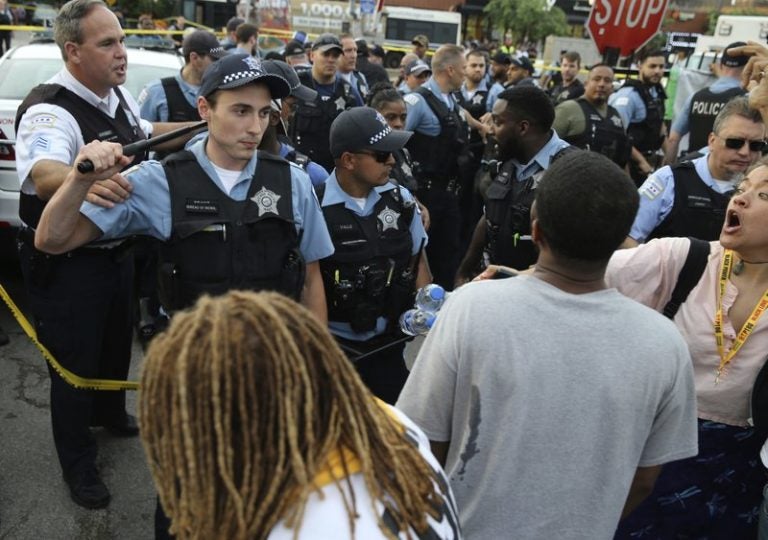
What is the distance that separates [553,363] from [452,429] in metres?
0.32

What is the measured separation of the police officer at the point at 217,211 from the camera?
2330mm

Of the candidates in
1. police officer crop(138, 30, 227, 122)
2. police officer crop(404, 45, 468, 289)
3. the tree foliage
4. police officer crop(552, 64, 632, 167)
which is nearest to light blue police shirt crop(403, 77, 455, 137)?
police officer crop(404, 45, 468, 289)

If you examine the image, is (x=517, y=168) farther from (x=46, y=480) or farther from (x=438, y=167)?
(x=46, y=480)

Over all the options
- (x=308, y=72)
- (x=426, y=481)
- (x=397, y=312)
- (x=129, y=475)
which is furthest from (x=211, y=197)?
(x=308, y=72)

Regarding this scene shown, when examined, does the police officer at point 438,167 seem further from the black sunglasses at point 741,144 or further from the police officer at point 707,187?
the black sunglasses at point 741,144

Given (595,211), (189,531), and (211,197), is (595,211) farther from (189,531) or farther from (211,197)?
(211,197)

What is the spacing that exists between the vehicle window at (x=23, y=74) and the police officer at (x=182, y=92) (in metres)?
1.17

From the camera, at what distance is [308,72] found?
6613 millimetres

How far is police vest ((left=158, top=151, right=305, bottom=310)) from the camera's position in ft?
7.73

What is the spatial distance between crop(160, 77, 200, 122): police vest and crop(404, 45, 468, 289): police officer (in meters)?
1.71

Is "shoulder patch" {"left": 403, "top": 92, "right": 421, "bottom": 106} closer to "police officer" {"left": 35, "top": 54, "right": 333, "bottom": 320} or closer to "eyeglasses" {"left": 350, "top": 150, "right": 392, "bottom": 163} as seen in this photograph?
"eyeglasses" {"left": 350, "top": 150, "right": 392, "bottom": 163}

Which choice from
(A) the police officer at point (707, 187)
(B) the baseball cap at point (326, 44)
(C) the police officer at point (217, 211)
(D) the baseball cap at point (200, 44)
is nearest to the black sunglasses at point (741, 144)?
(A) the police officer at point (707, 187)

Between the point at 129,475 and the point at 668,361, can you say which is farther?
the point at 129,475

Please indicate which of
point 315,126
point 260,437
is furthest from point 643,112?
point 260,437
